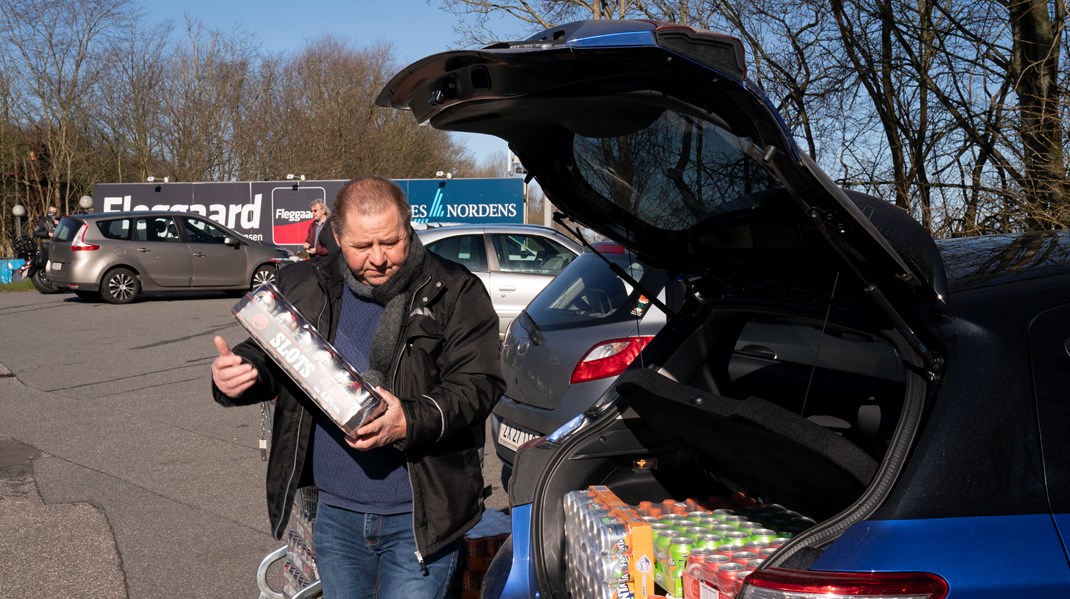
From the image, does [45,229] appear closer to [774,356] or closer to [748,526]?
[774,356]

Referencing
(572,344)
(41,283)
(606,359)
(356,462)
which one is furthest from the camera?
(41,283)

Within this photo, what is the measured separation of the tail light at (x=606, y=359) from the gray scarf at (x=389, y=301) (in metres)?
3.07

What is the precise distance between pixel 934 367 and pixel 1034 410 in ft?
0.69

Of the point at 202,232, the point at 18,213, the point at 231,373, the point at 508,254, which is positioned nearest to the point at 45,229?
the point at 202,232

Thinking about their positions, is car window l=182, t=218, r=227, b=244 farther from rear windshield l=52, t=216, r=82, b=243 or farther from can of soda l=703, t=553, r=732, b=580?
can of soda l=703, t=553, r=732, b=580

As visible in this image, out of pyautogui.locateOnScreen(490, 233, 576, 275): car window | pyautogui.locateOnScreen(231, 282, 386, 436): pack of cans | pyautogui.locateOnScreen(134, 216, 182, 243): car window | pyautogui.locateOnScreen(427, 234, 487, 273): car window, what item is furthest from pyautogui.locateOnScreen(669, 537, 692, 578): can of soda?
pyautogui.locateOnScreen(134, 216, 182, 243): car window

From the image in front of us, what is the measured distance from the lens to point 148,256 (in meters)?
19.3

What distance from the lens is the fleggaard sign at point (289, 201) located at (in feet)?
87.1

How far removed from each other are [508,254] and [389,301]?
31.9 feet

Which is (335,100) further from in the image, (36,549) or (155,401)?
(36,549)

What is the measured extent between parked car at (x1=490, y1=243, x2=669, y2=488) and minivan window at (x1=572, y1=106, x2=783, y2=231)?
246 centimetres

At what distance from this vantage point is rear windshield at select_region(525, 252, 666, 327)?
591 centimetres

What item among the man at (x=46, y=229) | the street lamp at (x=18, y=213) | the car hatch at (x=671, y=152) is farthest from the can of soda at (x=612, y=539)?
the street lamp at (x=18, y=213)

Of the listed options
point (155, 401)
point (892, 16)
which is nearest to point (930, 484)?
point (155, 401)
